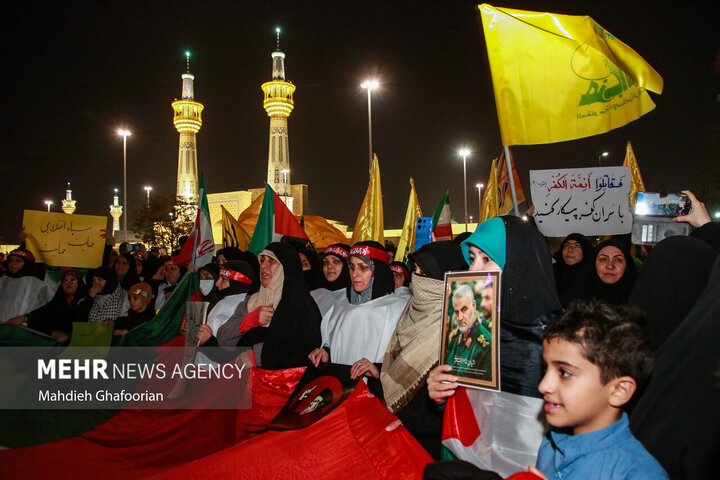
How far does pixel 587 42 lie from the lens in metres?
3.36

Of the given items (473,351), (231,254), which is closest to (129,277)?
(231,254)

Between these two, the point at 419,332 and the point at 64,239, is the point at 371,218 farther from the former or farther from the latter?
the point at 419,332

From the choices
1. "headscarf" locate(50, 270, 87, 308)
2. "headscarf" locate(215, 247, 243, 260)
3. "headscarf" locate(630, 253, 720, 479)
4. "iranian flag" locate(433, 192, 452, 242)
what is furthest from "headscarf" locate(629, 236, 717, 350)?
"headscarf" locate(50, 270, 87, 308)

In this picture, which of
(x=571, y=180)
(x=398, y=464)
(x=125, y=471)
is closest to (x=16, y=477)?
(x=125, y=471)

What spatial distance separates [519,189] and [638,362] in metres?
4.33

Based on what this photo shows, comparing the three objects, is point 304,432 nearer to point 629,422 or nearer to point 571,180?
point 629,422

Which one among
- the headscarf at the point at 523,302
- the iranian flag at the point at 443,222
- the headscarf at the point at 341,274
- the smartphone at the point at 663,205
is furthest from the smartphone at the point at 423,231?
the headscarf at the point at 523,302

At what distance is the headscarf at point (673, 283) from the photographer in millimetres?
2012

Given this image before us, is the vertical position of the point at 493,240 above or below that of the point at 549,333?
above

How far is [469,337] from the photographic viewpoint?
1.77m

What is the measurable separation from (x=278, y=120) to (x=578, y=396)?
205ft

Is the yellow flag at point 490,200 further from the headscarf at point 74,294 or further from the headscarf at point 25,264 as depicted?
→ the headscarf at point 25,264

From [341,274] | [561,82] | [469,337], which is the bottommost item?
[469,337]

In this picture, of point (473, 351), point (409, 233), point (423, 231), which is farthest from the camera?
point (409, 233)
